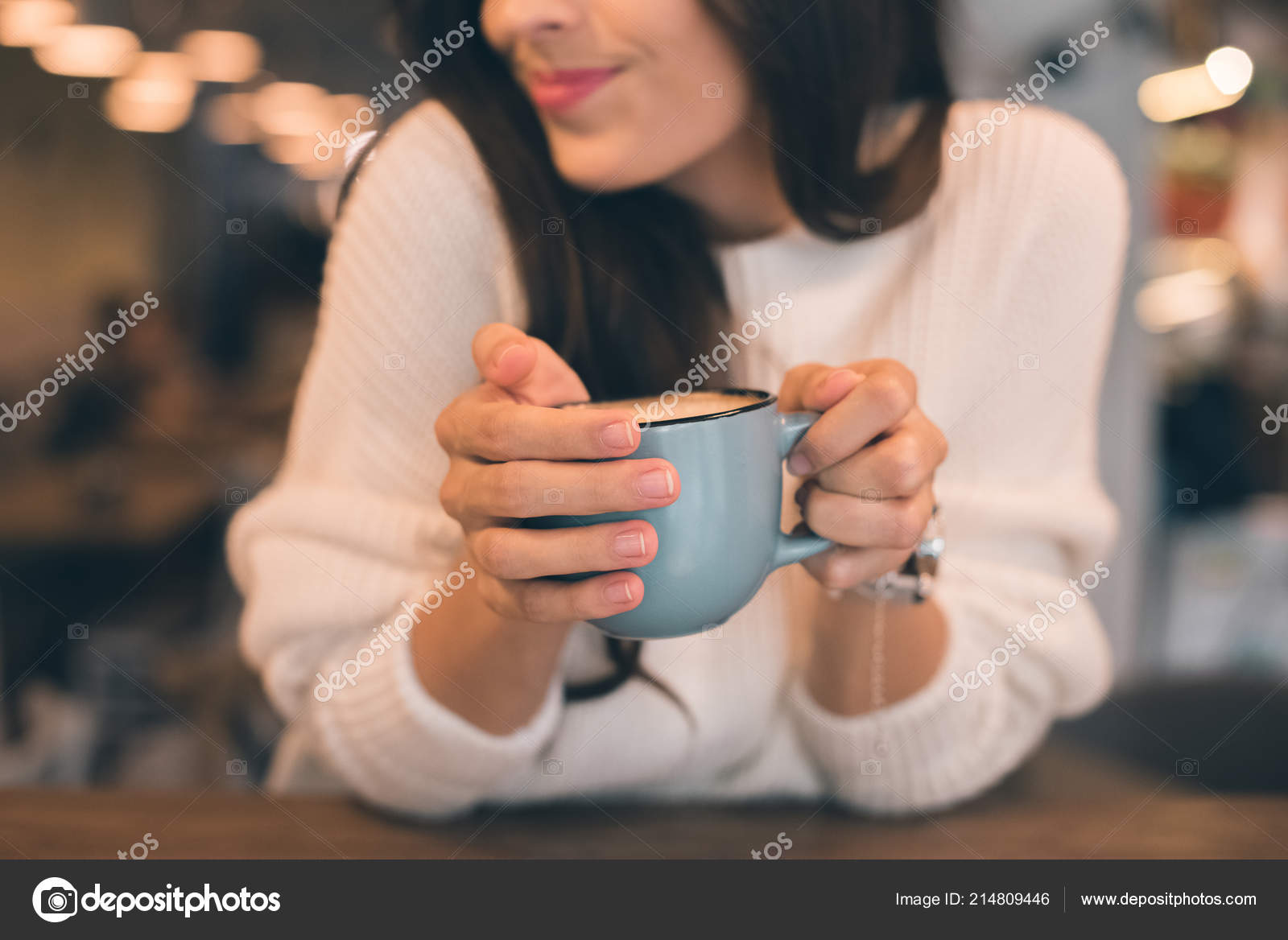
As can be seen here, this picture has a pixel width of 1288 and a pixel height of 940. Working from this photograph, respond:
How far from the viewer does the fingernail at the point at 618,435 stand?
0.27 meters

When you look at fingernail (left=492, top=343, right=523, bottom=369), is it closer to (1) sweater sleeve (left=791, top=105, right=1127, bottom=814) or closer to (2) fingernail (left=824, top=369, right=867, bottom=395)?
(2) fingernail (left=824, top=369, right=867, bottom=395)

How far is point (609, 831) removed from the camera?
42 centimetres

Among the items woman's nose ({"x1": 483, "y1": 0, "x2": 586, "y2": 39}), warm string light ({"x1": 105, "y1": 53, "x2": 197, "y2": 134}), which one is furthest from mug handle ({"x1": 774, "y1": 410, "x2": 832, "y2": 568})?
warm string light ({"x1": 105, "y1": 53, "x2": 197, "y2": 134})

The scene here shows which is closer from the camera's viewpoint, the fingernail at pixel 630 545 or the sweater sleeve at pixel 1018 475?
the fingernail at pixel 630 545

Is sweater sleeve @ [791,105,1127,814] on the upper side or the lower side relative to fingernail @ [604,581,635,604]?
lower

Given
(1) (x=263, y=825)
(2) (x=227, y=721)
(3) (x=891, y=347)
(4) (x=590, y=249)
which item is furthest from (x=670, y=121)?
(2) (x=227, y=721)

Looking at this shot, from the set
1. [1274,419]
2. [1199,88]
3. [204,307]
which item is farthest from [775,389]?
[1274,419]

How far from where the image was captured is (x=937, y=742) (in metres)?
0.51

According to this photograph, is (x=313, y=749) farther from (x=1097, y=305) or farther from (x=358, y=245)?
(x=1097, y=305)

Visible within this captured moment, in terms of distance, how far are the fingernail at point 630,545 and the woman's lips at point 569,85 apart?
29 centimetres

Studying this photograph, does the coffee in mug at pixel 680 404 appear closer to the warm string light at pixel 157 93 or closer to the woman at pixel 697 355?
the woman at pixel 697 355

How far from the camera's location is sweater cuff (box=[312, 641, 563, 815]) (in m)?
0.45

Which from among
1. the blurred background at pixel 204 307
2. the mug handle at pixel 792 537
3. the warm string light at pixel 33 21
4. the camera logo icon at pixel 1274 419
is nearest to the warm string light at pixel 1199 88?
the blurred background at pixel 204 307
